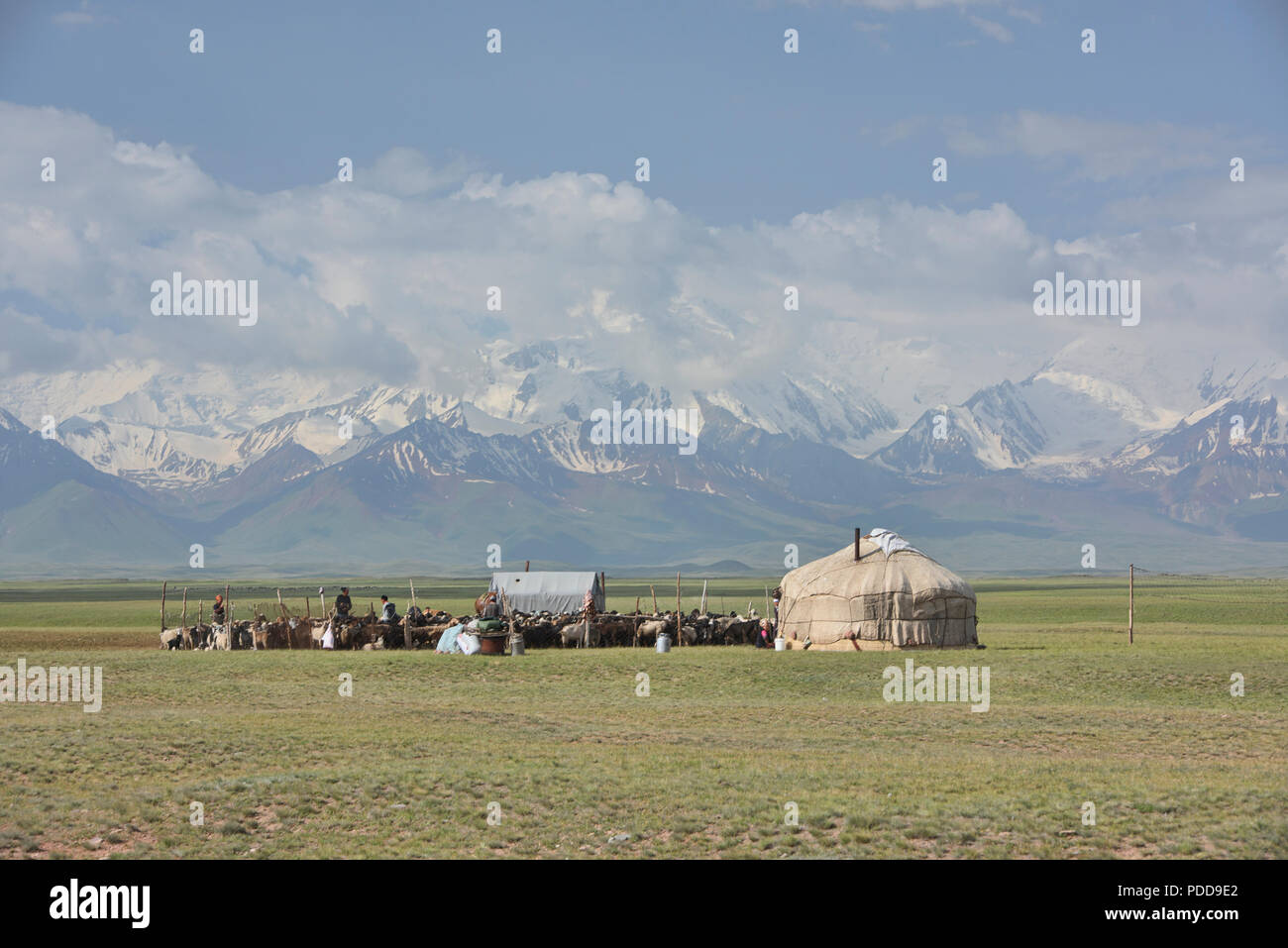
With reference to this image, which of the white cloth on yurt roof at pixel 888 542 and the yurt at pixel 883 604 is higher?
the white cloth on yurt roof at pixel 888 542

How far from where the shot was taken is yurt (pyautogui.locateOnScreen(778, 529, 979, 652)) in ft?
132

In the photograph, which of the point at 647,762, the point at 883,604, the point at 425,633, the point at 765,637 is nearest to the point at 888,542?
the point at 883,604

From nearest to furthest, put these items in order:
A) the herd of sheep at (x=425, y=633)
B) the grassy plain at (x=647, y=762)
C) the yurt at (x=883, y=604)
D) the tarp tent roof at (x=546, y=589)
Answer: the grassy plain at (x=647, y=762) → the yurt at (x=883, y=604) → the herd of sheep at (x=425, y=633) → the tarp tent roof at (x=546, y=589)

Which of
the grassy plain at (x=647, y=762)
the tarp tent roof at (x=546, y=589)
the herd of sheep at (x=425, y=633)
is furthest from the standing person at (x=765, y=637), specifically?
the tarp tent roof at (x=546, y=589)

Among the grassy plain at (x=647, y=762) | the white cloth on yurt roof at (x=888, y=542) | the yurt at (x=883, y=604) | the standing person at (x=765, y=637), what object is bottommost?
the grassy plain at (x=647, y=762)

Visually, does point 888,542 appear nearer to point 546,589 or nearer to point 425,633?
point 425,633

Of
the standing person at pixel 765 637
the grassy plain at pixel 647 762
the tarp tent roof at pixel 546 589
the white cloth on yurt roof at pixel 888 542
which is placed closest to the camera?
the grassy plain at pixel 647 762

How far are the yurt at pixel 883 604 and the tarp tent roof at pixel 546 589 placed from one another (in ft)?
60.3

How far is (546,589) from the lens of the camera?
60000 mm

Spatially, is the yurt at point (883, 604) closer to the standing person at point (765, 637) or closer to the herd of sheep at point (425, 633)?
the standing person at point (765, 637)

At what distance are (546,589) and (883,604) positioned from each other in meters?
23.1

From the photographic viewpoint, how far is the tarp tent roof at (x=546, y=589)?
195ft

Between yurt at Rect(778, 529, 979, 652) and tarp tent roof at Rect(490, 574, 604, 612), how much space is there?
18.4m

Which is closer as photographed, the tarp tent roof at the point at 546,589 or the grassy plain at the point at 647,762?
the grassy plain at the point at 647,762
